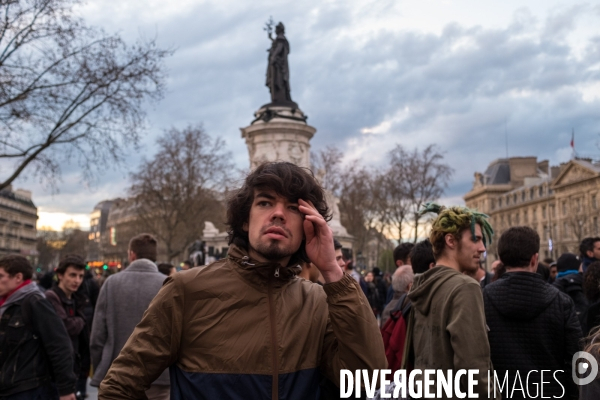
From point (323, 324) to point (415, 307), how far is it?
1073 mm

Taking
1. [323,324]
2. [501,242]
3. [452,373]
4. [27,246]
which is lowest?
[452,373]

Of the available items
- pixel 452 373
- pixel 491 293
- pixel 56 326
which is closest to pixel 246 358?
pixel 452 373

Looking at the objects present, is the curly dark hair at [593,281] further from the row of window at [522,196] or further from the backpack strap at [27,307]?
the row of window at [522,196]

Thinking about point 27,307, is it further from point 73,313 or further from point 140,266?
point 73,313

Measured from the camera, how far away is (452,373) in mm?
2834

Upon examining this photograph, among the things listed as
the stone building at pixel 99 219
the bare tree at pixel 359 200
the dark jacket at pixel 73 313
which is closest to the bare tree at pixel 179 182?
the bare tree at pixel 359 200

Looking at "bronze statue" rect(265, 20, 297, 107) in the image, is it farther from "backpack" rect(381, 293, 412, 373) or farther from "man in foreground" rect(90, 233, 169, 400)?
"backpack" rect(381, 293, 412, 373)

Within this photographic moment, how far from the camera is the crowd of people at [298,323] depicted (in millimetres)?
2176

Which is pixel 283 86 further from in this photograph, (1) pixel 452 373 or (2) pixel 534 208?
(2) pixel 534 208

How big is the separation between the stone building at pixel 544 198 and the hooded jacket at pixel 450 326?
4168cm

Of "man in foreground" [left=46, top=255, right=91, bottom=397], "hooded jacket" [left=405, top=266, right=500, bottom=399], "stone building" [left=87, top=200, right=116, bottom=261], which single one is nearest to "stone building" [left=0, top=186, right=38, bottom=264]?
"stone building" [left=87, top=200, right=116, bottom=261]

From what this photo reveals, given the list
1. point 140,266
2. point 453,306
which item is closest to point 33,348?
point 140,266

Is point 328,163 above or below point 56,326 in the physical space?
above

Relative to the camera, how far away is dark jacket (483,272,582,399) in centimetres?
349
